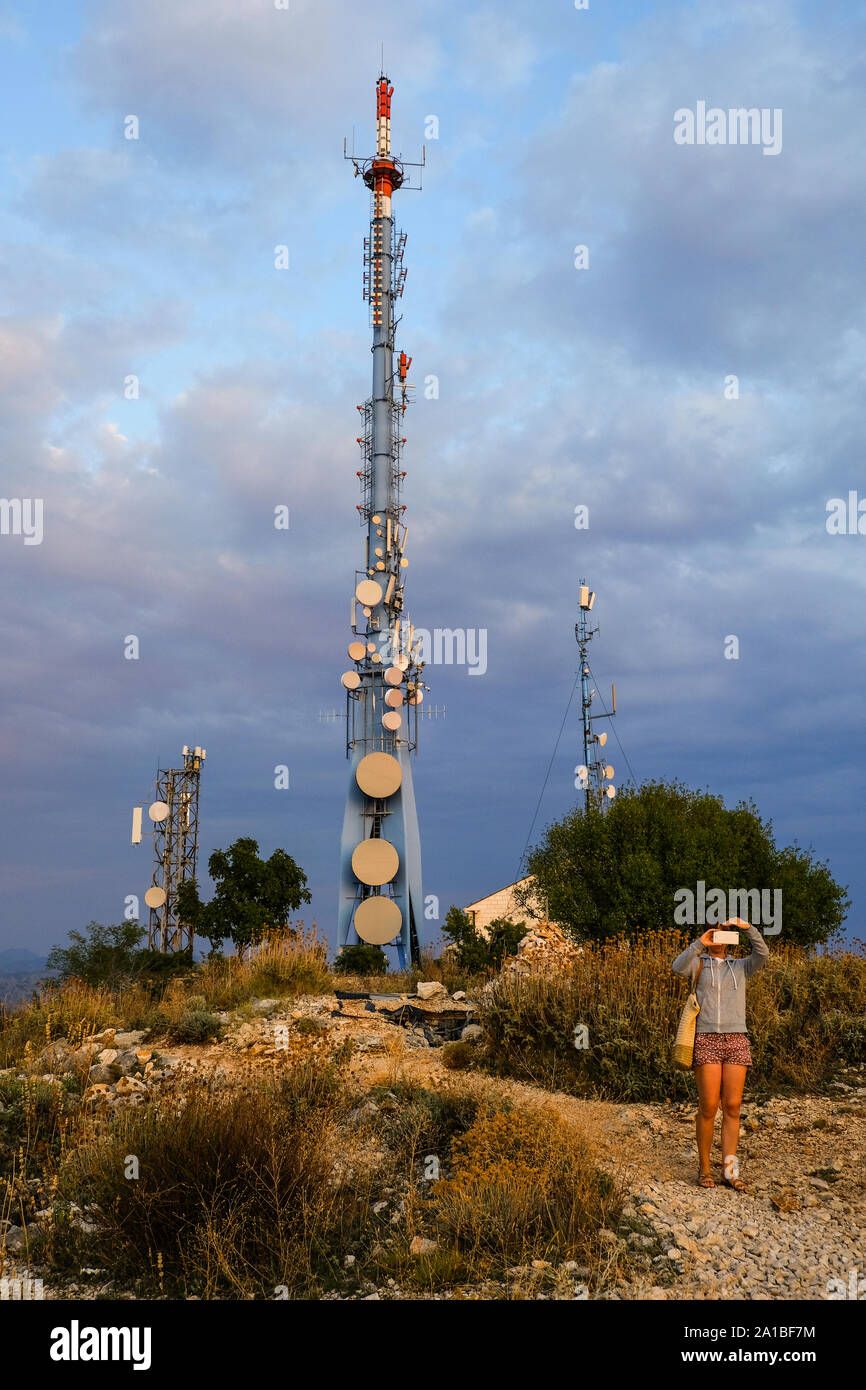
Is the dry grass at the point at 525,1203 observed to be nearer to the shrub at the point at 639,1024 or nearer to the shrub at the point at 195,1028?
the shrub at the point at 639,1024

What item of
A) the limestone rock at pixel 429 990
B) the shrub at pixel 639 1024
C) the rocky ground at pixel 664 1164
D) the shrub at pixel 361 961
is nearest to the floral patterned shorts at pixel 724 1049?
the rocky ground at pixel 664 1164

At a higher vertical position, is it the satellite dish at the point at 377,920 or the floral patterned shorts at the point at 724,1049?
the floral patterned shorts at the point at 724,1049

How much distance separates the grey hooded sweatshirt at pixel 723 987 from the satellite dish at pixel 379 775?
21758mm

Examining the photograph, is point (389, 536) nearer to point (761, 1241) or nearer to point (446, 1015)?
point (446, 1015)

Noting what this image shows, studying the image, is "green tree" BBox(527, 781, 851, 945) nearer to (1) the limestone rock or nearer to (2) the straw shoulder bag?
(1) the limestone rock

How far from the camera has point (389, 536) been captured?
30.8 metres

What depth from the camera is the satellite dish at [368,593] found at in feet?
96.6

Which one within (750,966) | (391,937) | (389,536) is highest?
(389,536)

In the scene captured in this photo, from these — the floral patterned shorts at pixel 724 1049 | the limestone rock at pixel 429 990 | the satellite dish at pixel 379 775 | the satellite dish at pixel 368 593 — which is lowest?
the limestone rock at pixel 429 990

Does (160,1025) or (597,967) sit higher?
(597,967)

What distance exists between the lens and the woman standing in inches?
245

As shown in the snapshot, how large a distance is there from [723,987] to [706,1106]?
820 millimetres
